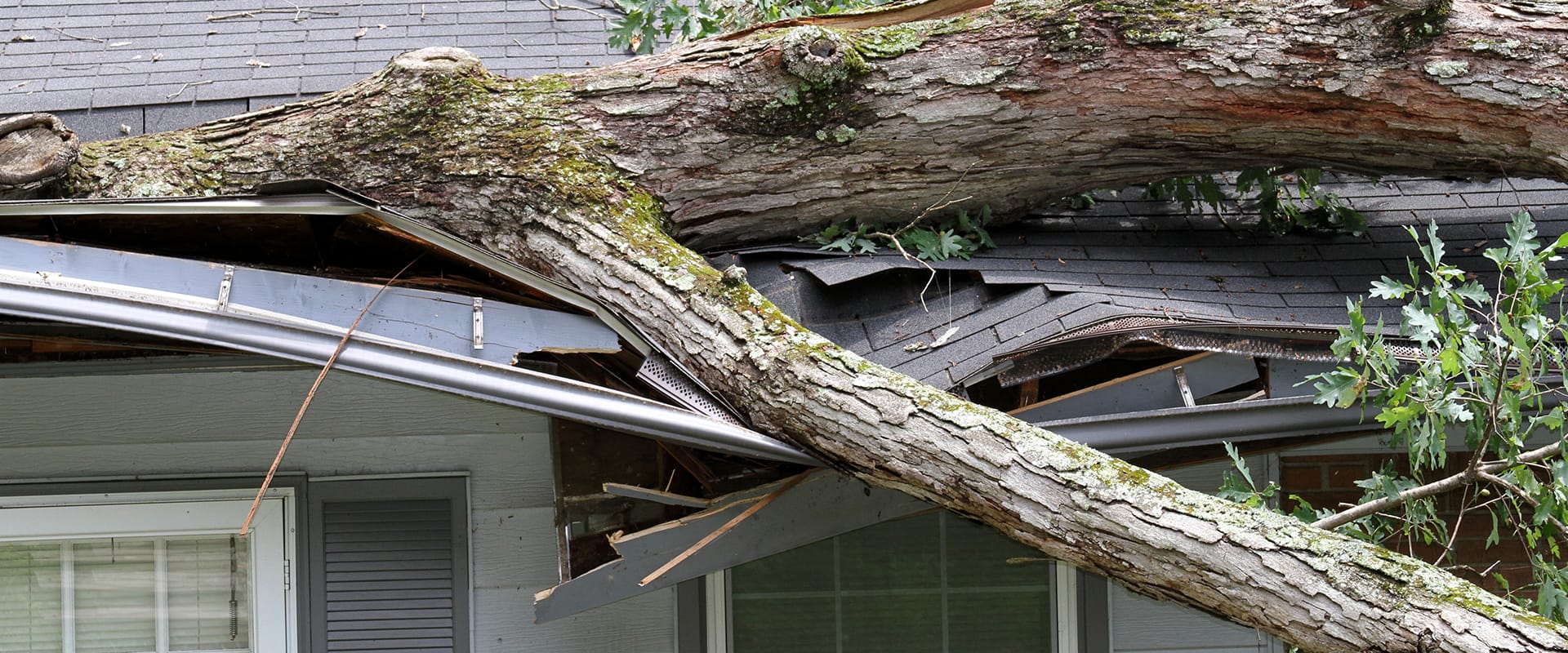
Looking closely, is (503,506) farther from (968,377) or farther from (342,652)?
(968,377)

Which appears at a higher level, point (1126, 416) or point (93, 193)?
point (93, 193)

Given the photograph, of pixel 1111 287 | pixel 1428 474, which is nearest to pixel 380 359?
pixel 1111 287

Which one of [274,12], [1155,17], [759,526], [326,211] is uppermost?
[274,12]

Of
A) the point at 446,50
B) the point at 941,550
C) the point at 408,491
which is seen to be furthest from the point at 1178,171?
the point at 408,491

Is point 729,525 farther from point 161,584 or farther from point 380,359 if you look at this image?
point 161,584

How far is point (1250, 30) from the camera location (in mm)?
3176

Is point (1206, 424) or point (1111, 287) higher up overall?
point (1111, 287)

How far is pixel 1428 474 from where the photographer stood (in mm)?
4145

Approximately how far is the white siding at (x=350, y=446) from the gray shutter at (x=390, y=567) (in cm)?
6

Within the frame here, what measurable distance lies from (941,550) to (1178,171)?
152 cm

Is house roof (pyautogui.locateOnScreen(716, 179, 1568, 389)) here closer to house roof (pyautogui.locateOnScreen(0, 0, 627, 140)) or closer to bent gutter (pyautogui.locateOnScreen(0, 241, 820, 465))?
bent gutter (pyautogui.locateOnScreen(0, 241, 820, 465))

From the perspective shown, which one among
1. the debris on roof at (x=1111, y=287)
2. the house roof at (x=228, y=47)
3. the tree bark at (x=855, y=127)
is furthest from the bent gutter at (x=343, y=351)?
the house roof at (x=228, y=47)

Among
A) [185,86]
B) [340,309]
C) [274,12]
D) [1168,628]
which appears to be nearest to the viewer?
[340,309]

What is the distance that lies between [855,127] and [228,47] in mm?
2856
